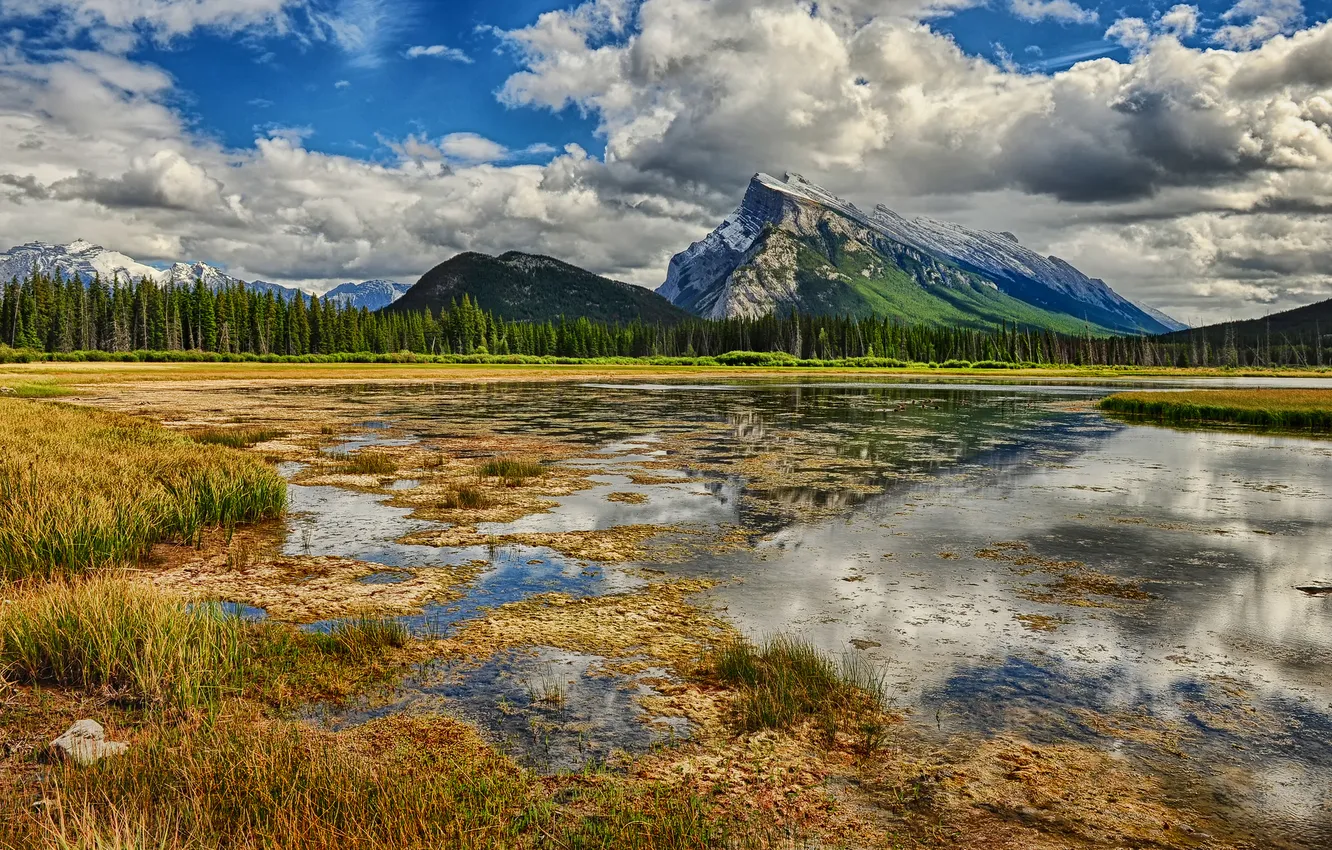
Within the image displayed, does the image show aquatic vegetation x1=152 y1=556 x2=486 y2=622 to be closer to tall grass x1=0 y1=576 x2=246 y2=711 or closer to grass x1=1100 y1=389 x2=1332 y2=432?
tall grass x1=0 y1=576 x2=246 y2=711

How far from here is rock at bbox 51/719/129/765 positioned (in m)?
6.74

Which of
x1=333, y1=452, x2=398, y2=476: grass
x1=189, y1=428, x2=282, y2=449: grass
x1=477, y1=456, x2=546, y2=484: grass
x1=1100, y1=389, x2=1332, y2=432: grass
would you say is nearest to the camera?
x1=477, y1=456, x2=546, y2=484: grass

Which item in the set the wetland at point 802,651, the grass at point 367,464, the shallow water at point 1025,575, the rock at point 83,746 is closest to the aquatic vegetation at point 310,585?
the wetland at point 802,651

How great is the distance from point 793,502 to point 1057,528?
22.9 ft

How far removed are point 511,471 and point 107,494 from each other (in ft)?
38.9

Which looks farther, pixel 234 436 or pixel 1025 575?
pixel 234 436

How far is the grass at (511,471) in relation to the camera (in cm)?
2541

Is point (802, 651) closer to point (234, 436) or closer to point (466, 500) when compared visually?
point (466, 500)

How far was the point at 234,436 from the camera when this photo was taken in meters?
33.2

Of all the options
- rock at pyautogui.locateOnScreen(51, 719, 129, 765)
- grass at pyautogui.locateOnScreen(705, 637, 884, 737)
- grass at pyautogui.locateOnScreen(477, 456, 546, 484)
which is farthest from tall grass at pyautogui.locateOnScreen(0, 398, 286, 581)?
grass at pyautogui.locateOnScreen(705, 637, 884, 737)

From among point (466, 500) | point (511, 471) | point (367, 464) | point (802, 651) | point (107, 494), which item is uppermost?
point (107, 494)

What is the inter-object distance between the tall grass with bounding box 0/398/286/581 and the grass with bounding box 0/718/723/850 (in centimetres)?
734

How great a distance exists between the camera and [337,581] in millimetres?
13805

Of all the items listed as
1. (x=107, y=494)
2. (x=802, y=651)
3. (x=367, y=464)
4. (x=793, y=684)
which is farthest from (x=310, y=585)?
(x=367, y=464)
